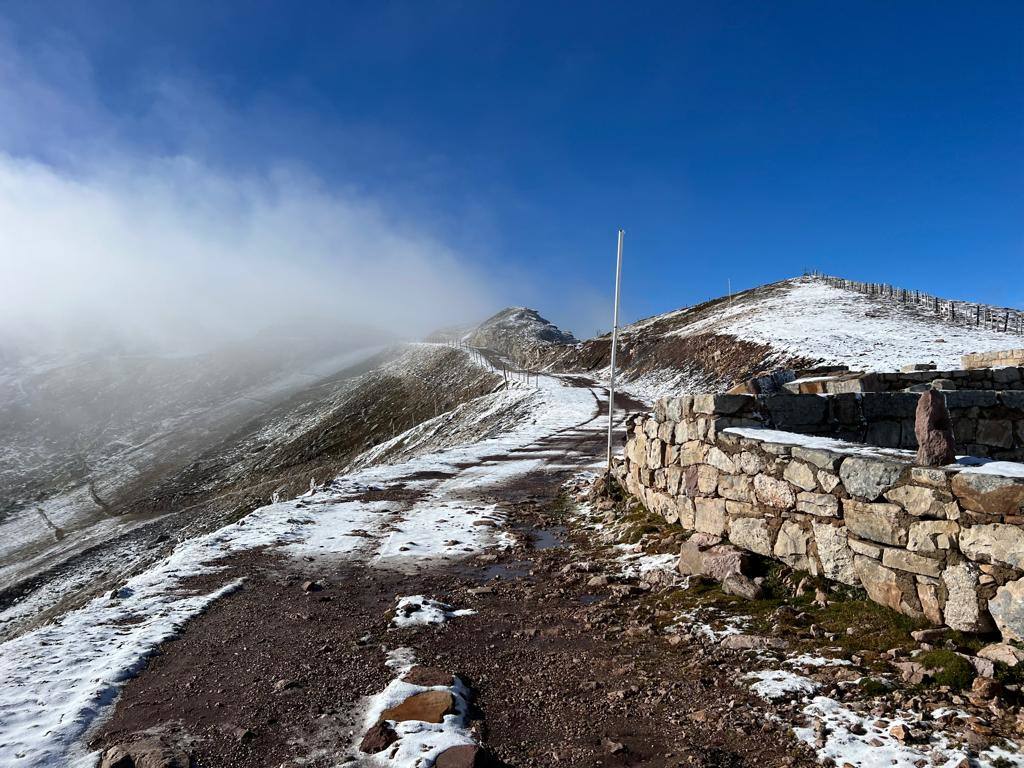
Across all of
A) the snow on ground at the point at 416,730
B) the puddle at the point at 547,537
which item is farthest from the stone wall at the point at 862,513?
the snow on ground at the point at 416,730

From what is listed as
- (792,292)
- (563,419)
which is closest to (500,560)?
(563,419)

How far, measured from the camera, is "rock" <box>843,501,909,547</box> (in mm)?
5195

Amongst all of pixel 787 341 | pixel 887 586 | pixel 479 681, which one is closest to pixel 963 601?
pixel 887 586

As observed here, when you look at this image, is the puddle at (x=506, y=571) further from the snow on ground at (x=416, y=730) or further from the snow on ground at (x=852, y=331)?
the snow on ground at (x=852, y=331)

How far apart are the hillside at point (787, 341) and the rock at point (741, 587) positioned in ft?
77.4

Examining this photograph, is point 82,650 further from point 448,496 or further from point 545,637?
point 448,496

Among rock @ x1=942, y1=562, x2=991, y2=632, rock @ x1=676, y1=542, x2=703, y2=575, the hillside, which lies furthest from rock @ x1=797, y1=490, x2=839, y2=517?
the hillside

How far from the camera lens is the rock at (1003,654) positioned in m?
4.15

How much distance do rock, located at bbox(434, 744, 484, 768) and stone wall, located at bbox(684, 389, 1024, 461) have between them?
6.00m

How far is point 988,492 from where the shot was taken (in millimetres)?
4590

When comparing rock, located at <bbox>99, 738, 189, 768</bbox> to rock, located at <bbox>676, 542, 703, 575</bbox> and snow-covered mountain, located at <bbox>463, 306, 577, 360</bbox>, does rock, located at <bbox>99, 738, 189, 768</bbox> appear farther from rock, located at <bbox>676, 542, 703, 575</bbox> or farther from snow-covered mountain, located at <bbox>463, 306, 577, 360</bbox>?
snow-covered mountain, located at <bbox>463, 306, 577, 360</bbox>

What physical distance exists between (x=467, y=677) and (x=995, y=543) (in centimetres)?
456

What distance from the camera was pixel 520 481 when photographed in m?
15.9

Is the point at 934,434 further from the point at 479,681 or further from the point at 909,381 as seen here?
the point at 909,381
